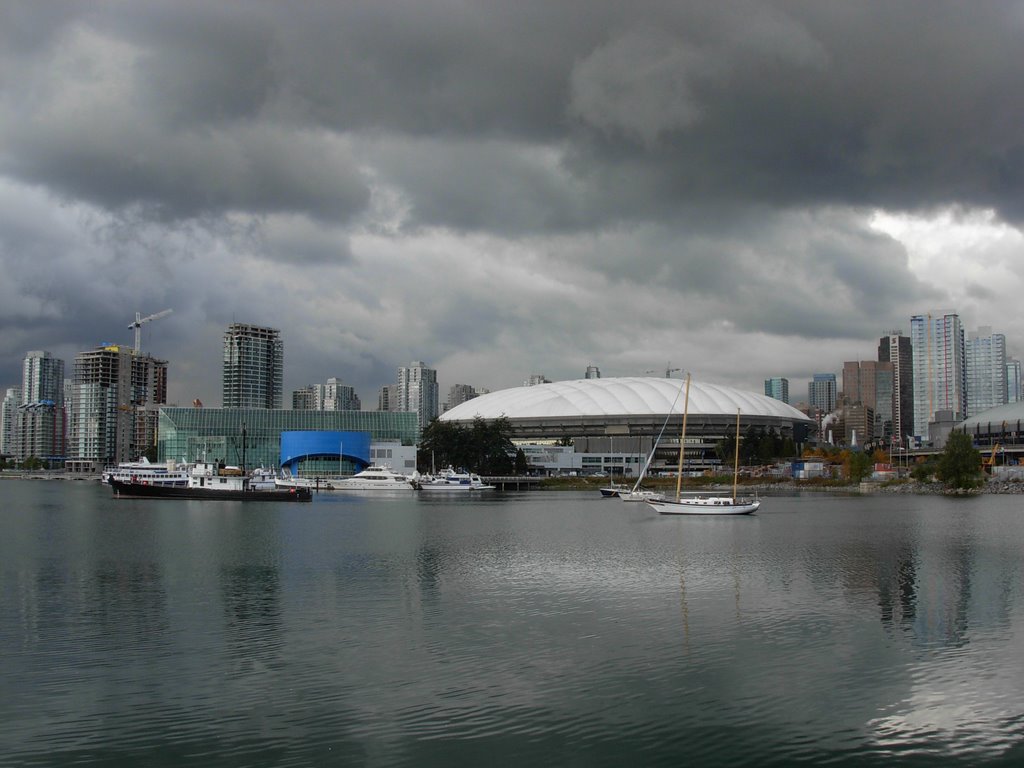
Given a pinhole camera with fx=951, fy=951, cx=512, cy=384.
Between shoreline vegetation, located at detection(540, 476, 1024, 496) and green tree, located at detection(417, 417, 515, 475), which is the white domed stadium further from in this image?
shoreline vegetation, located at detection(540, 476, 1024, 496)

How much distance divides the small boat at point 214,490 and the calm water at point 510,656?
1842 inches

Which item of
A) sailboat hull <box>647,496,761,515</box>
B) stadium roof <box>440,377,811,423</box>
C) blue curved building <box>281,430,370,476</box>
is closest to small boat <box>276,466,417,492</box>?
blue curved building <box>281,430,370,476</box>

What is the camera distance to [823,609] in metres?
27.2

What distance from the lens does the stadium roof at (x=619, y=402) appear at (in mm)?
167575

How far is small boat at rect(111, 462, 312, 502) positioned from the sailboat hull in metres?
37.0

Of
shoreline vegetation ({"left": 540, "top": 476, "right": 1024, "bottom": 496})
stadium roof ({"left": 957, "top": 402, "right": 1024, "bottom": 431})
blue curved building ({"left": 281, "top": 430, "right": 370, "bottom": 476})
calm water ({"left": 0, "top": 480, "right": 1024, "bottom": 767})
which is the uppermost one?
stadium roof ({"left": 957, "top": 402, "right": 1024, "bottom": 431})

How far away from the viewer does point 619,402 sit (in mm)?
170875

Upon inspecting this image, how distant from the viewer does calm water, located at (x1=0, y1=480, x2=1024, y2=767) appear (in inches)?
622

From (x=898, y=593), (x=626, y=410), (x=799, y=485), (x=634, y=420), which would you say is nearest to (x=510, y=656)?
(x=898, y=593)

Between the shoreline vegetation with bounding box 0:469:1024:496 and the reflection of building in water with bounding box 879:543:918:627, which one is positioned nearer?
the reflection of building in water with bounding box 879:543:918:627

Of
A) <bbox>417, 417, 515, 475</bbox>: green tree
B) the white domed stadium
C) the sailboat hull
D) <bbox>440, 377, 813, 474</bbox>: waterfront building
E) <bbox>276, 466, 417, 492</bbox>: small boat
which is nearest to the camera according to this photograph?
the sailboat hull

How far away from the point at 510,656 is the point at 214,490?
7451 cm

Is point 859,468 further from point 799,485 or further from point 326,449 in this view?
point 326,449

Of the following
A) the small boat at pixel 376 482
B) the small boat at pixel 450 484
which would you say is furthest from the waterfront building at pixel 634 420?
the small boat at pixel 450 484
